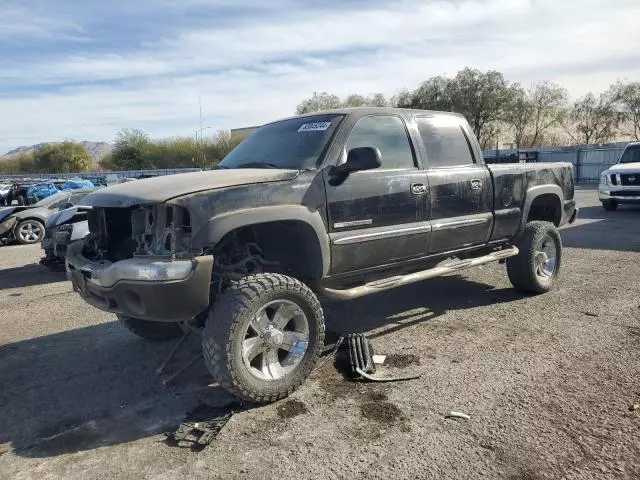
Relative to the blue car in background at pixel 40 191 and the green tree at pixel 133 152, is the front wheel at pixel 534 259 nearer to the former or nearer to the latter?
the blue car in background at pixel 40 191

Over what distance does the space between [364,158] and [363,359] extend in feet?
5.10

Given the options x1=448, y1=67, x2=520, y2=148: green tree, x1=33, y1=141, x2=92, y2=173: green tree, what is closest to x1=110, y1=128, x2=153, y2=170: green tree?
x1=33, y1=141, x2=92, y2=173: green tree

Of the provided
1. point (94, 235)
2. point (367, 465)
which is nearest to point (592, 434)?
point (367, 465)

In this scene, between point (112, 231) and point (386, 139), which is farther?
point (386, 139)

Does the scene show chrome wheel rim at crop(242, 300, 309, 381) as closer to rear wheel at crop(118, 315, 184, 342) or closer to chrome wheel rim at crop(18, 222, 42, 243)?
rear wheel at crop(118, 315, 184, 342)

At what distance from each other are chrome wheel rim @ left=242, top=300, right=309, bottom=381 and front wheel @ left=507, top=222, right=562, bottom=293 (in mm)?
3119

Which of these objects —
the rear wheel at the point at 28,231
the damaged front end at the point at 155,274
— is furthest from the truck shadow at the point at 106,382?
the rear wheel at the point at 28,231

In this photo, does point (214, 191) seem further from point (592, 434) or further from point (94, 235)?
point (592, 434)

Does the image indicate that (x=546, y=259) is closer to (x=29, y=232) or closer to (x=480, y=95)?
(x=29, y=232)

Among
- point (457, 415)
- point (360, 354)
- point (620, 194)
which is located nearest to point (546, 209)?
point (360, 354)

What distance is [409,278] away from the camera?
4652 millimetres

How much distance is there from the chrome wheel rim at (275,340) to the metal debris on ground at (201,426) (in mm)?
329

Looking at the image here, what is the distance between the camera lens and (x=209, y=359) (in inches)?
136

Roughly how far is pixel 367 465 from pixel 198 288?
1459 mm
